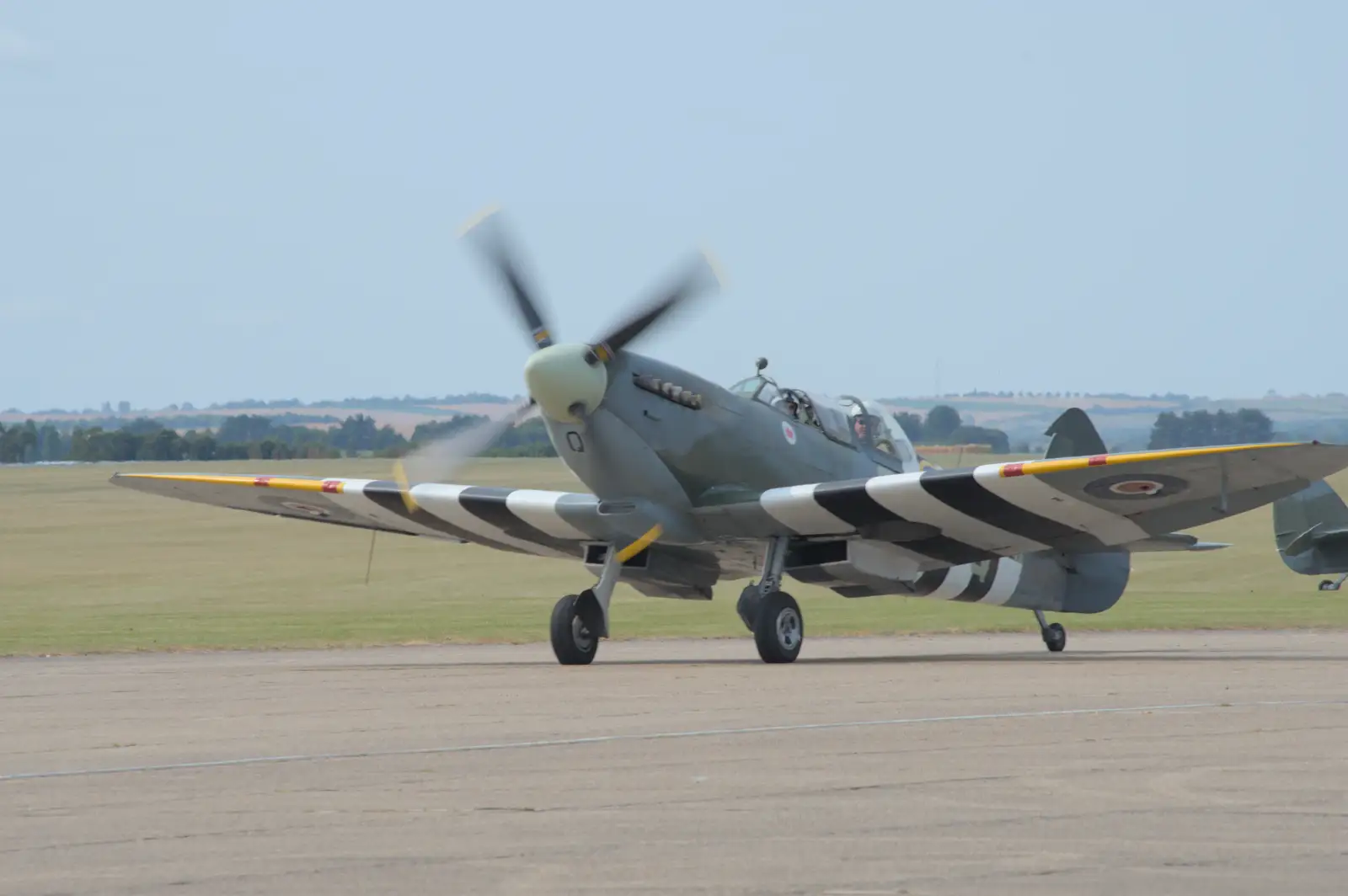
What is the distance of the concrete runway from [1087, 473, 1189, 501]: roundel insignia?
2.04 m

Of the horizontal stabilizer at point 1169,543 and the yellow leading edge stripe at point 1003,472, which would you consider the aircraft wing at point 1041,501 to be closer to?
the yellow leading edge stripe at point 1003,472

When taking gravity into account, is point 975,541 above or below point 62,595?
above

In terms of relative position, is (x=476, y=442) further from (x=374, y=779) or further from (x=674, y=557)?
(x=374, y=779)

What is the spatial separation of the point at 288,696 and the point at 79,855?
309 inches

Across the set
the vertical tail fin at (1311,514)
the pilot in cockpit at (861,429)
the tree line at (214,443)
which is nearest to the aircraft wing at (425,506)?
the pilot in cockpit at (861,429)

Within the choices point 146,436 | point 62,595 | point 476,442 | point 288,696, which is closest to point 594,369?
point 476,442

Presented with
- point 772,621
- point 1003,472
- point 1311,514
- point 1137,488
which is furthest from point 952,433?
point 1003,472

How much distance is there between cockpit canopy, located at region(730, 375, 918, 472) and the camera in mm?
19672

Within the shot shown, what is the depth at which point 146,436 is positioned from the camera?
9744 centimetres

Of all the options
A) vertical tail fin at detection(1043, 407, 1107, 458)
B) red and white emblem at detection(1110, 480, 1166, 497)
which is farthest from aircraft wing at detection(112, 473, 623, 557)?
vertical tail fin at detection(1043, 407, 1107, 458)

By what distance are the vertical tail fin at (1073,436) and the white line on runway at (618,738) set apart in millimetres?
10266

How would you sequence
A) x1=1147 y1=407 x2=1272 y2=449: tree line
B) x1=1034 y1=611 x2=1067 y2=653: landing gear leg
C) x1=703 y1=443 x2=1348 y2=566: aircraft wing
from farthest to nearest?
x1=1147 y1=407 x2=1272 y2=449: tree line
x1=1034 y1=611 x2=1067 y2=653: landing gear leg
x1=703 y1=443 x2=1348 y2=566: aircraft wing

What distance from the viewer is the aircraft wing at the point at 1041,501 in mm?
16812

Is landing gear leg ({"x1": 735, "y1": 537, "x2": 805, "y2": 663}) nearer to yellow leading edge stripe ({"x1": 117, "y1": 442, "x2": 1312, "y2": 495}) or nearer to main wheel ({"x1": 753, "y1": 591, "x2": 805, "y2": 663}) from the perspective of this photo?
main wheel ({"x1": 753, "y1": 591, "x2": 805, "y2": 663})
